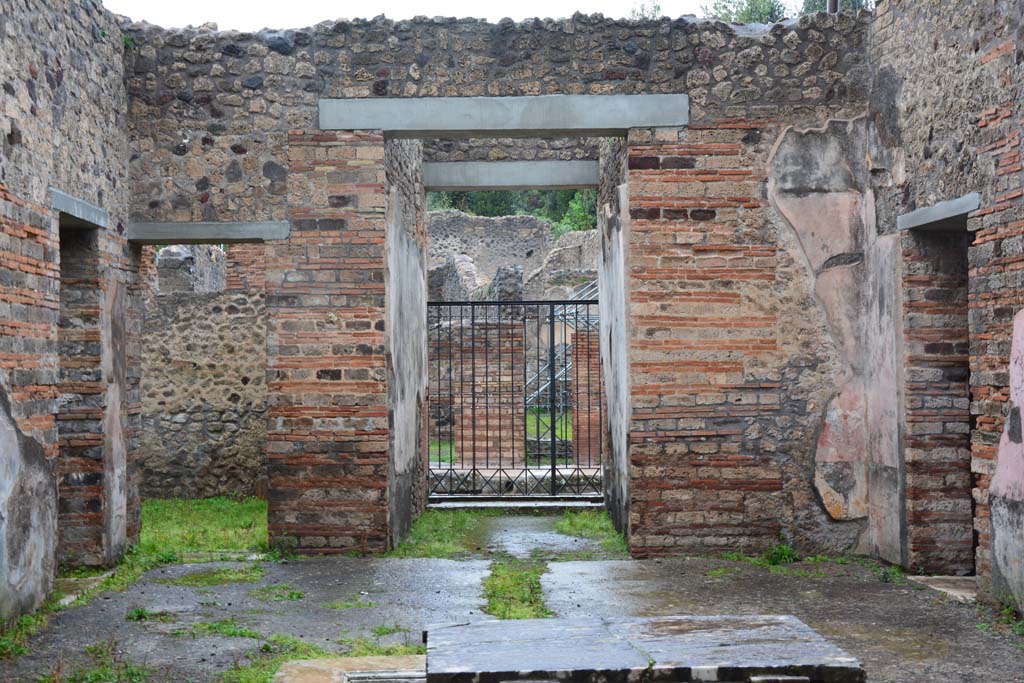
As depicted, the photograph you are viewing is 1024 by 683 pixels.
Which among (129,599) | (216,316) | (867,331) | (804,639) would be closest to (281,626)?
(129,599)

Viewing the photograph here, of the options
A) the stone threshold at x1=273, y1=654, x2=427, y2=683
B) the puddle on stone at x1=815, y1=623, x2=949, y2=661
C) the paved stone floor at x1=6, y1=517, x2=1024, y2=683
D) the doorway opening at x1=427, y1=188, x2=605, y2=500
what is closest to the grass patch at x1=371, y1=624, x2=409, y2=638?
the paved stone floor at x1=6, y1=517, x2=1024, y2=683

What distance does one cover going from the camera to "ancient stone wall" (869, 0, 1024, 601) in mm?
5365

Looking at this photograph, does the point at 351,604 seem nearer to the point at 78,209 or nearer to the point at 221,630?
the point at 221,630

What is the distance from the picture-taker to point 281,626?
5.46m

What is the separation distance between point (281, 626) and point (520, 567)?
2.05 m

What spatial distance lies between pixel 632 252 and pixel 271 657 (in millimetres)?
3751

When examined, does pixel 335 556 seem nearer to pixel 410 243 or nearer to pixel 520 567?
pixel 520 567

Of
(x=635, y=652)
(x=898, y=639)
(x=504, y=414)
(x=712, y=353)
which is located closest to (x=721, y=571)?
(x=712, y=353)

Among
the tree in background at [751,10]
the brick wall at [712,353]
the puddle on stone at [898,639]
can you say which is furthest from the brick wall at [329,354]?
the tree in background at [751,10]

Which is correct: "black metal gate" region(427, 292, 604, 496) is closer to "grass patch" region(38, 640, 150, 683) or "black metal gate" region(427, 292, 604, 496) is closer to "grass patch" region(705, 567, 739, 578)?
"grass patch" region(705, 567, 739, 578)

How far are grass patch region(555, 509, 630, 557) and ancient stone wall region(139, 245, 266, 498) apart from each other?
3.45 meters

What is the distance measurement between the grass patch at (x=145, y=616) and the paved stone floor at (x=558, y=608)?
76 millimetres

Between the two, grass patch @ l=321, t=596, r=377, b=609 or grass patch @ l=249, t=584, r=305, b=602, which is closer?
grass patch @ l=321, t=596, r=377, b=609

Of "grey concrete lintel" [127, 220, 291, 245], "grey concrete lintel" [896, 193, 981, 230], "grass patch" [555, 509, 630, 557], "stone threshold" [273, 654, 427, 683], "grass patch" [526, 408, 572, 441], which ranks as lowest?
"grass patch" [555, 509, 630, 557]
